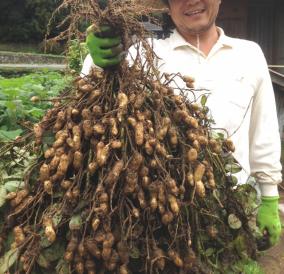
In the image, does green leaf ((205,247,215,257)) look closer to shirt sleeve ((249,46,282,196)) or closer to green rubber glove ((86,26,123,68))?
green rubber glove ((86,26,123,68))

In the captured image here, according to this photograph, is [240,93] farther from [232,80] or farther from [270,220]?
[270,220]

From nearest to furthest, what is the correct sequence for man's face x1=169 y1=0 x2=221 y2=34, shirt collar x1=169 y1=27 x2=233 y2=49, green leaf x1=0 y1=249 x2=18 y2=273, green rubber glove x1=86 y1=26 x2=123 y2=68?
green leaf x1=0 y1=249 x2=18 y2=273 < green rubber glove x1=86 y1=26 x2=123 y2=68 < man's face x1=169 y1=0 x2=221 y2=34 < shirt collar x1=169 y1=27 x2=233 y2=49

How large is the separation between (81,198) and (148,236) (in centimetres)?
20

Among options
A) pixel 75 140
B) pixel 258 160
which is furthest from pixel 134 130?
pixel 258 160

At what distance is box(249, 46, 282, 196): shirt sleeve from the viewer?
2.42 m

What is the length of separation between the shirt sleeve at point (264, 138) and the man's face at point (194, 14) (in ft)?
Result: 0.93

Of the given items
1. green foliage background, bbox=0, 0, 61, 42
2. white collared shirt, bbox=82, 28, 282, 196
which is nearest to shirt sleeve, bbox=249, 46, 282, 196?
white collared shirt, bbox=82, 28, 282, 196

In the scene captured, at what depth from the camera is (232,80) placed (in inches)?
96.8

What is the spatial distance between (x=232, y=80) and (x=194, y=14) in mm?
341

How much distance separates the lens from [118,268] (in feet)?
4.56

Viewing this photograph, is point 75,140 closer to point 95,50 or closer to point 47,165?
point 47,165

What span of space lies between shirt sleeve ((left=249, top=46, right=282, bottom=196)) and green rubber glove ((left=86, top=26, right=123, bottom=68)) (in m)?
1.03

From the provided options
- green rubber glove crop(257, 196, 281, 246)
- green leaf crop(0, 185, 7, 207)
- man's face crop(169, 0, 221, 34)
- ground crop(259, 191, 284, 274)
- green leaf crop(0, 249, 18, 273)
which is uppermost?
man's face crop(169, 0, 221, 34)

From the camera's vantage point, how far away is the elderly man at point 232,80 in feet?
7.89
